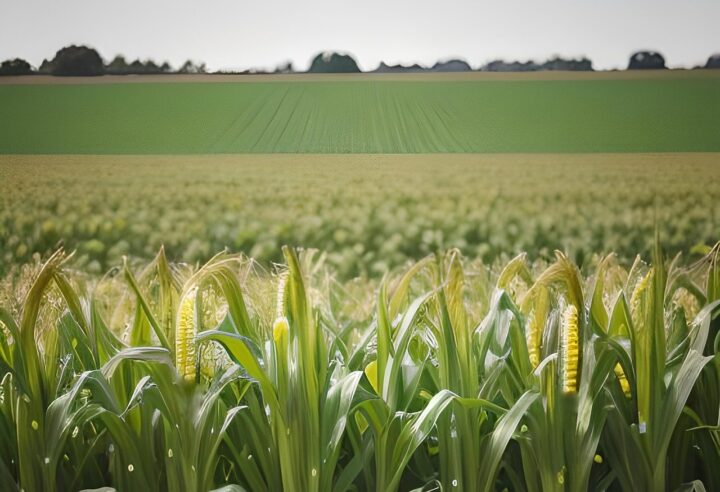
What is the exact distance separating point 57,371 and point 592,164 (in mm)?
910

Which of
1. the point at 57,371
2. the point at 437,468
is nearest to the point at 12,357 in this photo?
the point at 57,371

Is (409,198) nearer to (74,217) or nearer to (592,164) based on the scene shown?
(592,164)

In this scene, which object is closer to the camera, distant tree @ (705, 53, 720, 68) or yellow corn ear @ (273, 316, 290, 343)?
yellow corn ear @ (273, 316, 290, 343)

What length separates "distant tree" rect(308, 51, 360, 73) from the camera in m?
1.02

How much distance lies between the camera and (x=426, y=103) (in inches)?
42.7

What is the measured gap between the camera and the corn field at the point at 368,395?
1.97 ft

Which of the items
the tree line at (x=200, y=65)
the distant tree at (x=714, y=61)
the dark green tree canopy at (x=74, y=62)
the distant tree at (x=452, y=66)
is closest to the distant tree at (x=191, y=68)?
the tree line at (x=200, y=65)

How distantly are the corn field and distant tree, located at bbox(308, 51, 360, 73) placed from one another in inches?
18.2

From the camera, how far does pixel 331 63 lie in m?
1.03

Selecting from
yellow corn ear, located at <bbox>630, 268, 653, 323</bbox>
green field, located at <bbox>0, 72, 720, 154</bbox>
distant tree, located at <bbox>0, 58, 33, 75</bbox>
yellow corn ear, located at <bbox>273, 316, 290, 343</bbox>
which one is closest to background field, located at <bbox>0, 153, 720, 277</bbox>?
green field, located at <bbox>0, 72, 720, 154</bbox>

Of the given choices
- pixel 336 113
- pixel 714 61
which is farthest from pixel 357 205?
pixel 714 61

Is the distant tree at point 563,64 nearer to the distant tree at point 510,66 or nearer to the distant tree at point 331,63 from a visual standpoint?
the distant tree at point 510,66

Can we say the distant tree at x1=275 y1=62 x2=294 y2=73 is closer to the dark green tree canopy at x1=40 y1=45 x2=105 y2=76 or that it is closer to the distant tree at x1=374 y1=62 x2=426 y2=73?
the distant tree at x1=374 y1=62 x2=426 y2=73

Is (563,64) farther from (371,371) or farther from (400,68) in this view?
(371,371)
